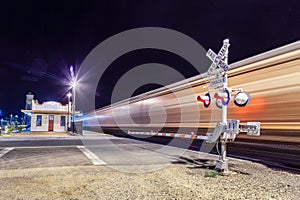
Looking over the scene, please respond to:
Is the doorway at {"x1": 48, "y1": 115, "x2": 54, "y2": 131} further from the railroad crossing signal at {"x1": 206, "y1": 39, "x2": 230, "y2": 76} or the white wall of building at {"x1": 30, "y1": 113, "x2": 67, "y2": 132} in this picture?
the railroad crossing signal at {"x1": 206, "y1": 39, "x2": 230, "y2": 76}

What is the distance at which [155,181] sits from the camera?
4961mm

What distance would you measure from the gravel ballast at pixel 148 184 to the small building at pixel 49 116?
78.2ft

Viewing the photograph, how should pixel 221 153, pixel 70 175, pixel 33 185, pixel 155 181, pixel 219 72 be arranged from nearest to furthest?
pixel 33 185
pixel 155 181
pixel 70 175
pixel 221 153
pixel 219 72

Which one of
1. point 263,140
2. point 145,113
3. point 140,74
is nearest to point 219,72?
point 263,140

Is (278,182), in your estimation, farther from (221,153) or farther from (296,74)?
(296,74)

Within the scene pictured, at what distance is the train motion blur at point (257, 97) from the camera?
5.15 metres

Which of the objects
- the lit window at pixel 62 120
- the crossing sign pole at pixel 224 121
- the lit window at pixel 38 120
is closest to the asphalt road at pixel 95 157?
the crossing sign pole at pixel 224 121

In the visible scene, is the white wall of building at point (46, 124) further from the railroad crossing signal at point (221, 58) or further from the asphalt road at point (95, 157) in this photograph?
the railroad crossing signal at point (221, 58)

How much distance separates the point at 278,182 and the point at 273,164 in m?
1.96

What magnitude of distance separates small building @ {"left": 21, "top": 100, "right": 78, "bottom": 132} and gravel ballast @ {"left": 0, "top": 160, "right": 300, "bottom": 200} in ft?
78.2

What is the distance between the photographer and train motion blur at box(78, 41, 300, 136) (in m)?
5.15

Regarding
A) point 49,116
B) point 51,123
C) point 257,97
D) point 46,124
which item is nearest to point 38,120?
point 46,124

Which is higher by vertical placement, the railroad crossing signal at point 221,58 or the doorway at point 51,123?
the railroad crossing signal at point 221,58

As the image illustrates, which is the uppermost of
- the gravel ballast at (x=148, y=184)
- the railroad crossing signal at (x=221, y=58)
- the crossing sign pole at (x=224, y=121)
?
the railroad crossing signal at (x=221, y=58)
